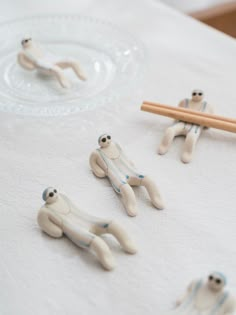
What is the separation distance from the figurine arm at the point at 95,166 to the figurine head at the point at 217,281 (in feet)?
0.87

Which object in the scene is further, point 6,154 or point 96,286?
point 6,154

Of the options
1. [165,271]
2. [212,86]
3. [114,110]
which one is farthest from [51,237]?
[212,86]

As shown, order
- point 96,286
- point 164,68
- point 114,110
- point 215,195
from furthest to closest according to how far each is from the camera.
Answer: point 164,68
point 114,110
point 215,195
point 96,286

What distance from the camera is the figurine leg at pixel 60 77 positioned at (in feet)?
3.07

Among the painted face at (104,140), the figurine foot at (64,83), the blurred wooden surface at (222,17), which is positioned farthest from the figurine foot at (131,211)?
the blurred wooden surface at (222,17)

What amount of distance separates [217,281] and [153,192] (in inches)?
7.6

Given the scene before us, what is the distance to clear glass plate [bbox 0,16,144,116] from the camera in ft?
2.97

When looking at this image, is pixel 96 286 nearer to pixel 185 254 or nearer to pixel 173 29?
pixel 185 254

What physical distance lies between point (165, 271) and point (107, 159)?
20 cm

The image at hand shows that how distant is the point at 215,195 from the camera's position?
0.71 metres

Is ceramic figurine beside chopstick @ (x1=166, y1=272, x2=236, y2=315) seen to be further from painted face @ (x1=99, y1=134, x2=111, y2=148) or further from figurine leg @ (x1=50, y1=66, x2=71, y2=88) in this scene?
figurine leg @ (x1=50, y1=66, x2=71, y2=88)

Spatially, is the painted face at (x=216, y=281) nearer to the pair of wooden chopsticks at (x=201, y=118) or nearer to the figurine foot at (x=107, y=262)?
the figurine foot at (x=107, y=262)

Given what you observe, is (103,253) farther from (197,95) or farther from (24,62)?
(24,62)

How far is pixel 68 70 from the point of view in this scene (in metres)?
1.00
